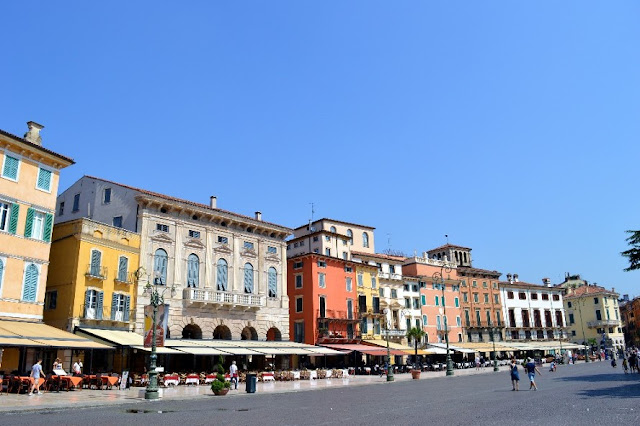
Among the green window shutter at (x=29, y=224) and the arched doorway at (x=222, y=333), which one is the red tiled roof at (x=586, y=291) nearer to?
the arched doorway at (x=222, y=333)

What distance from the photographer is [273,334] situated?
143 feet

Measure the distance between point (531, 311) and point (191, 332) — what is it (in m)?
55.5

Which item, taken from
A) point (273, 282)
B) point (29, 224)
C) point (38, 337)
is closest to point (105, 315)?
point (38, 337)

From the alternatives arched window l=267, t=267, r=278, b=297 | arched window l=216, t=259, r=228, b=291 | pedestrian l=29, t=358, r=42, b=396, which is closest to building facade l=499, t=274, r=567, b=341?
arched window l=267, t=267, r=278, b=297

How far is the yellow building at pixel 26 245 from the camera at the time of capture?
26.5m

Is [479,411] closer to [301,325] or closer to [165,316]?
[165,316]

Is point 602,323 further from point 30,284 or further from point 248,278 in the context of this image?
point 30,284

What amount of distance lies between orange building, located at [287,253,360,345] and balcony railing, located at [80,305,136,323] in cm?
1828

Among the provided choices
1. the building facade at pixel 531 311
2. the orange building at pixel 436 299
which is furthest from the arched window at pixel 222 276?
the building facade at pixel 531 311

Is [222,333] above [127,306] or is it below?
below

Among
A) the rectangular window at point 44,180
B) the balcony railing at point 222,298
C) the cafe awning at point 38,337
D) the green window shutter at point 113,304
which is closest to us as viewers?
the cafe awning at point 38,337

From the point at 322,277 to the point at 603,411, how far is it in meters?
35.3

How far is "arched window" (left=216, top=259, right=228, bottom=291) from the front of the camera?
3894 centimetres

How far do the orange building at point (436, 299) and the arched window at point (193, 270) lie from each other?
30.8 m
